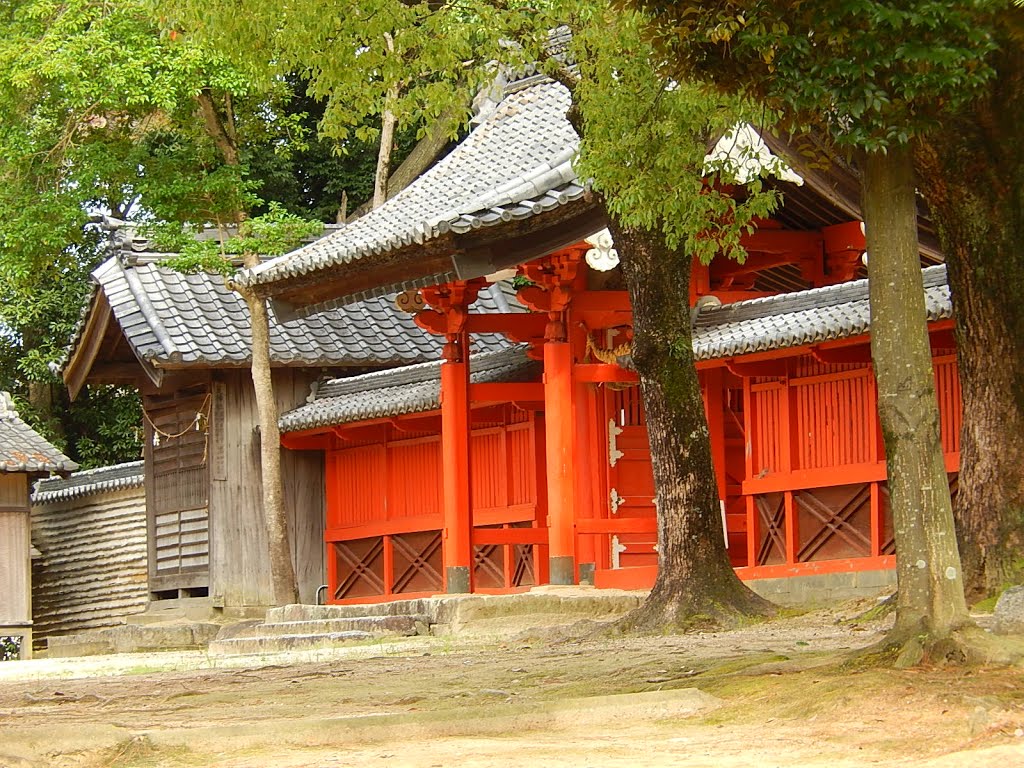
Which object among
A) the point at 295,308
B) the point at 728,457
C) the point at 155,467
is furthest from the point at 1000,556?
the point at 155,467

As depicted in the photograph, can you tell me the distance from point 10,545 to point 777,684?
61.8ft

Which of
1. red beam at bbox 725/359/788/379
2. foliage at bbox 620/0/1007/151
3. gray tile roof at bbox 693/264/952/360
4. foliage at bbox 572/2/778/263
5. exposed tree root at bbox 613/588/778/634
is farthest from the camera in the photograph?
red beam at bbox 725/359/788/379

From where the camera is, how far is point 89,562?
2677 centimetres

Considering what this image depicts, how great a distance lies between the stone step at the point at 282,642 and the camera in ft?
49.8

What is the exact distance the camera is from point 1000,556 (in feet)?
33.9

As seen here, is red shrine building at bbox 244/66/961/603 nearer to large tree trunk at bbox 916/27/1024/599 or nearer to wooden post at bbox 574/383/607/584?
wooden post at bbox 574/383/607/584

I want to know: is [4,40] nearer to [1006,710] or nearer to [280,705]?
[280,705]

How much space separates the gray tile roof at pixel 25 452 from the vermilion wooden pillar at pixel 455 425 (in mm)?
9016

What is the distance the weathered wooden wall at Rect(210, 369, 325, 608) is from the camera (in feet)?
67.5

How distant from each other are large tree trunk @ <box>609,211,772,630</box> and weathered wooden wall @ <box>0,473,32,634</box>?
14322 mm

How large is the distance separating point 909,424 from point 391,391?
1207 centimetres

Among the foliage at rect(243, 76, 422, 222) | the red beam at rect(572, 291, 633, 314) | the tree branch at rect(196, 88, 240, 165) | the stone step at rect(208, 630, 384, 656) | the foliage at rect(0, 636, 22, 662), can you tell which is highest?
the foliage at rect(243, 76, 422, 222)

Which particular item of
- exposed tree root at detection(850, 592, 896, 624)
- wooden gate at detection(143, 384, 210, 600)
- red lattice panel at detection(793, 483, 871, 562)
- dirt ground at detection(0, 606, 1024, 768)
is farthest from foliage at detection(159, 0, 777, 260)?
wooden gate at detection(143, 384, 210, 600)

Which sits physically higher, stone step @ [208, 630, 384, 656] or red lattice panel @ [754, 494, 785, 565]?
red lattice panel @ [754, 494, 785, 565]
